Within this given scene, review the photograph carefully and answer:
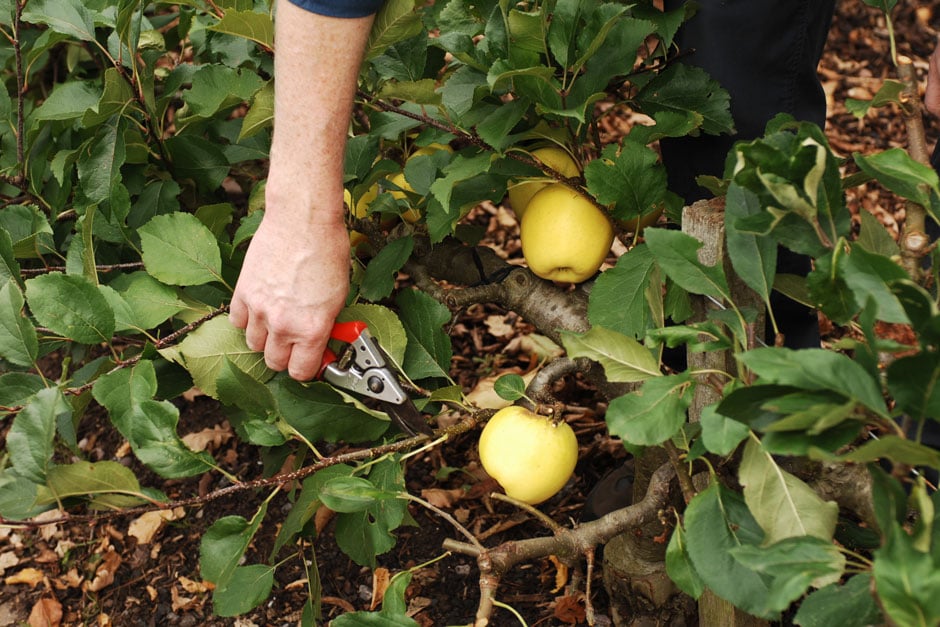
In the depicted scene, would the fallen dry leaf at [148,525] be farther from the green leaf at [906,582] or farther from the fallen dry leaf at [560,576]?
the green leaf at [906,582]

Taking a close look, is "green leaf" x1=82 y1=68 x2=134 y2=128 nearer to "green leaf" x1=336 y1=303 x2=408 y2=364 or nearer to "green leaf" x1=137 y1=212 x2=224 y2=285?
"green leaf" x1=137 y1=212 x2=224 y2=285

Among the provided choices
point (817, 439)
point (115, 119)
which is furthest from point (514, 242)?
point (817, 439)

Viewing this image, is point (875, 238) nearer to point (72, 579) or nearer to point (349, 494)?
point (349, 494)

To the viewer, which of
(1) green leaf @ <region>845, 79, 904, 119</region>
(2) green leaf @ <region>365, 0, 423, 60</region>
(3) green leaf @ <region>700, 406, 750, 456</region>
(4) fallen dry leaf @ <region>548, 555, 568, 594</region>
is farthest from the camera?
(4) fallen dry leaf @ <region>548, 555, 568, 594</region>

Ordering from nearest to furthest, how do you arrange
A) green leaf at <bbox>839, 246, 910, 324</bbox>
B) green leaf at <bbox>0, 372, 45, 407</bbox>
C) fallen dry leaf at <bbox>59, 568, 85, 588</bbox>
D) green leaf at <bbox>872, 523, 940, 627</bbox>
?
green leaf at <bbox>872, 523, 940, 627</bbox>, green leaf at <bbox>839, 246, 910, 324</bbox>, green leaf at <bbox>0, 372, 45, 407</bbox>, fallen dry leaf at <bbox>59, 568, 85, 588</bbox>

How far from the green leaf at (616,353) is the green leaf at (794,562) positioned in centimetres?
29

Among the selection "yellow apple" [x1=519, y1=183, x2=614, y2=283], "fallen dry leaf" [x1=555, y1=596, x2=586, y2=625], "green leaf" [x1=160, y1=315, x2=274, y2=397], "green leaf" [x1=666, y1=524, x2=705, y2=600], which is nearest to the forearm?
"green leaf" [x1=160, y1=315, x2=274, y2=397]

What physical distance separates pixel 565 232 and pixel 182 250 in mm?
658

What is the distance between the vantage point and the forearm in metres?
1.16

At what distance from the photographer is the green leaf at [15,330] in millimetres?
1268

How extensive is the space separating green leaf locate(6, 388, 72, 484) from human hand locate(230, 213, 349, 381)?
1.04ft

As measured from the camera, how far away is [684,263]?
1086 mm

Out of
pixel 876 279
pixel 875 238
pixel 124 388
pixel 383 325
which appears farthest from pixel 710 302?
pixel 124 388

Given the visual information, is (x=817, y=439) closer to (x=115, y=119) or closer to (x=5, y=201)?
(x=115, y=119)
